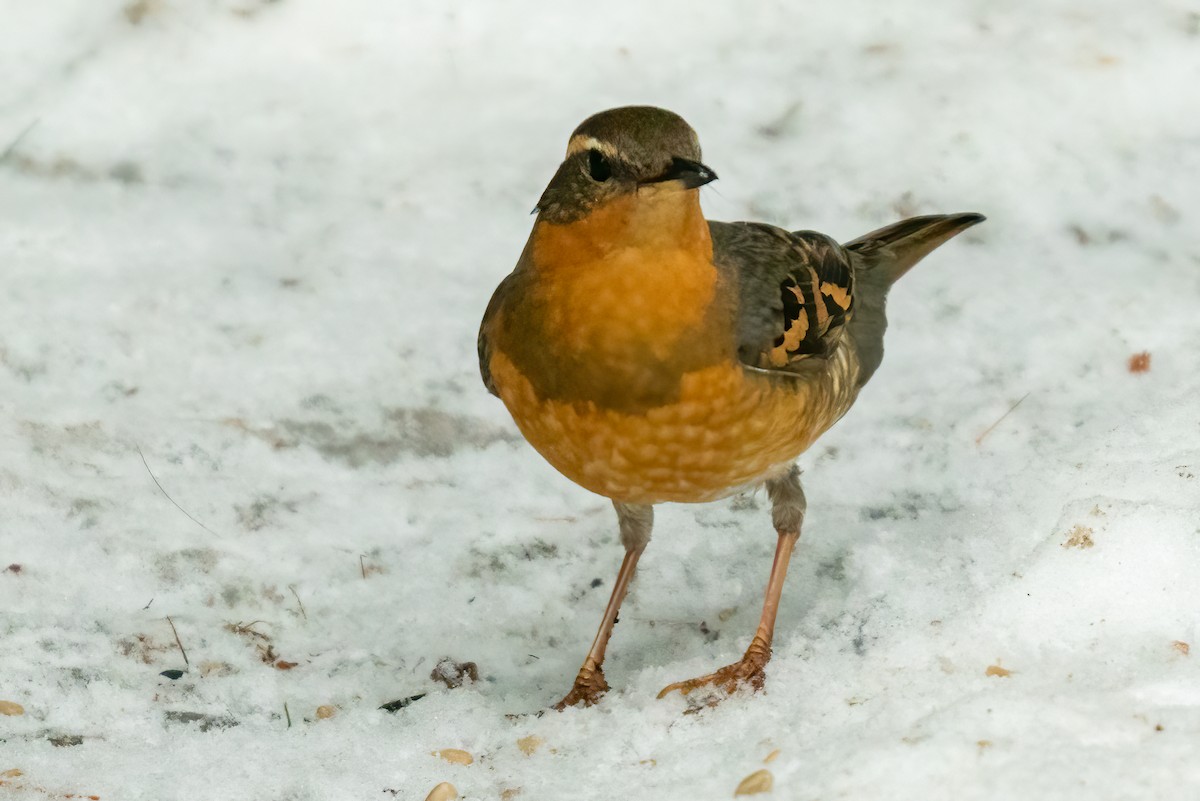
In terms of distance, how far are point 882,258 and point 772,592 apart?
1.44 m

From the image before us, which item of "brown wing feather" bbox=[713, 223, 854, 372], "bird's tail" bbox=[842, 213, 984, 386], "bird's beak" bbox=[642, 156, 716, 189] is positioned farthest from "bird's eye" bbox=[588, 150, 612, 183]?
"bird's tail" bbox=[842, 213, 984, 386]

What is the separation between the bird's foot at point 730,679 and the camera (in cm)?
461

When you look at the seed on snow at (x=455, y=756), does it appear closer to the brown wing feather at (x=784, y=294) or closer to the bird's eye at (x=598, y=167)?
the brown wing feather at (x=784, y=294)

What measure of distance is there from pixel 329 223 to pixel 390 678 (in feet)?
8.85

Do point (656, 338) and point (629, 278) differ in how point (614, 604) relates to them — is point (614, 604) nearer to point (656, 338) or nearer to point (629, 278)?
point (656, 338)

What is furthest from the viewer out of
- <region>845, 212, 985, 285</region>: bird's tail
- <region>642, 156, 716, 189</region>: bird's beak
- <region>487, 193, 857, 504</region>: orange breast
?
<region>845, 212, 985, 285</region>: bird's tail

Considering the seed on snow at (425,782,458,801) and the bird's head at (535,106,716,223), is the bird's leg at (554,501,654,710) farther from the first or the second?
the bird's head at (535,106,716,223)

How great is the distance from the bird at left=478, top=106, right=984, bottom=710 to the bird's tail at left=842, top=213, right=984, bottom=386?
0.55m

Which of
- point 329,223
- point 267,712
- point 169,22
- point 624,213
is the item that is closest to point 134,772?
point 267,712

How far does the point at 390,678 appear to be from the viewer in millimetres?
5035

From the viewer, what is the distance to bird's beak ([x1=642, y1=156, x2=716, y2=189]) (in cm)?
387

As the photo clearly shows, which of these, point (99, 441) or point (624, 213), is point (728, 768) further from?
point (99, 441)

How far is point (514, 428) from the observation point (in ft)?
20.2

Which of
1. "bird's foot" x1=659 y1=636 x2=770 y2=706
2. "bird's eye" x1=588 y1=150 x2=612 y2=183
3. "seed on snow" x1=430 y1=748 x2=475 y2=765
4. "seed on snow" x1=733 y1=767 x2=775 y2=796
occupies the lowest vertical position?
"seed on snow" x1=430 y1=748 x2=475 y2=765
